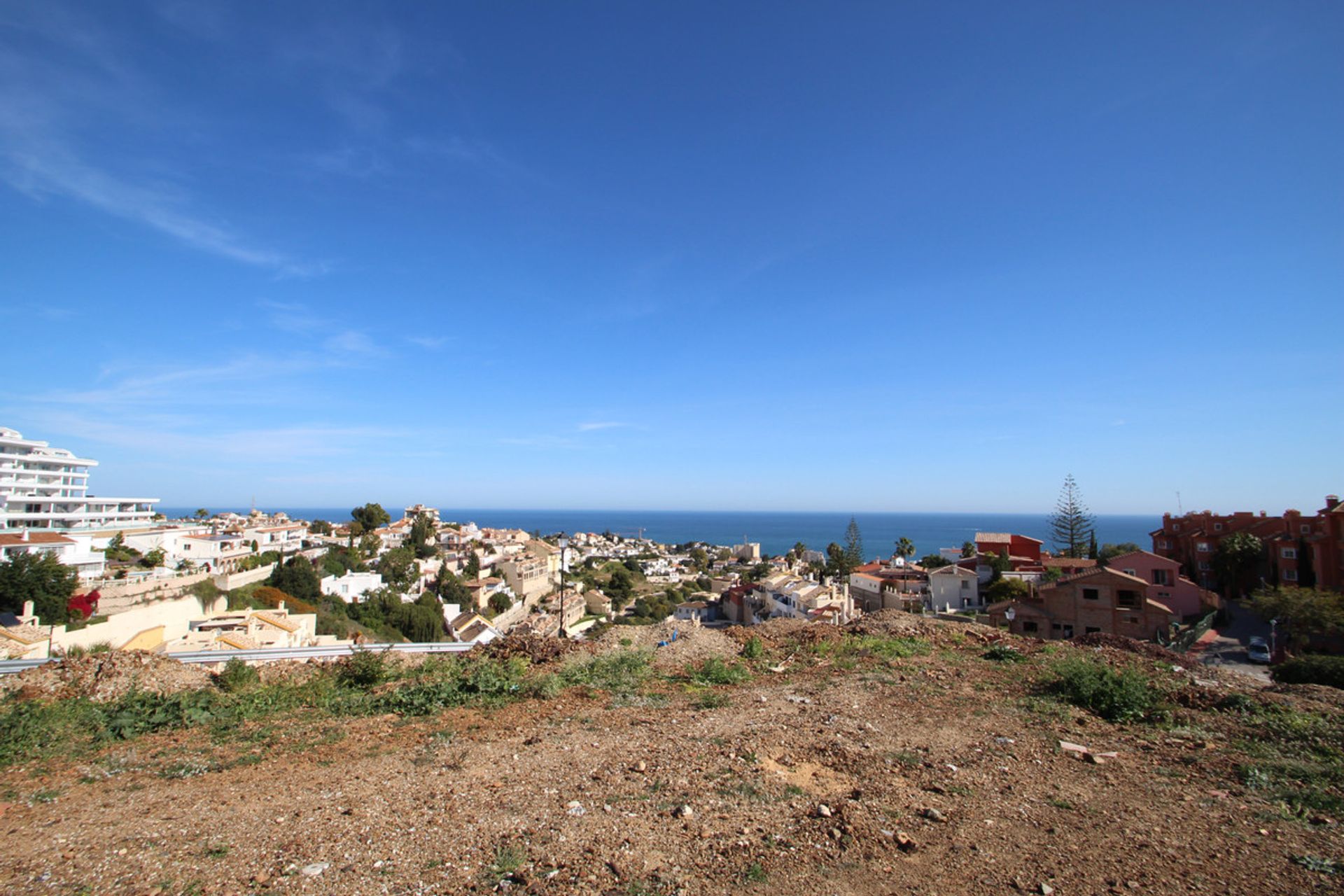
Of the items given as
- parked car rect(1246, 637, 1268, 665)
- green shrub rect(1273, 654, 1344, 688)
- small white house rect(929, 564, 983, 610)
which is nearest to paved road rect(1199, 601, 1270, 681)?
parked car rect(1246, 637, 1268, 665)

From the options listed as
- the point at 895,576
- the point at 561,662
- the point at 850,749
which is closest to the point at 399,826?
the point at 850,749

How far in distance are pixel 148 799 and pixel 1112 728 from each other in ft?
27.6

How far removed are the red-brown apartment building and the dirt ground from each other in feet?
98.5

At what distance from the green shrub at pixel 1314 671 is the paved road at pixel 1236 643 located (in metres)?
2.31

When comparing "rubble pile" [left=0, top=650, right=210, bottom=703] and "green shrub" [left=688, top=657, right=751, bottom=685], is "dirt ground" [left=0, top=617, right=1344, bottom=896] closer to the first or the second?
"green shrub" [left=688, top=657, right=751, bottom=685]

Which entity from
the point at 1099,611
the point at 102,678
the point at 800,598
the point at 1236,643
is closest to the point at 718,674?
the point at 102,678

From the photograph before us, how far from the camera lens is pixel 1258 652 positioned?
19.3 metres

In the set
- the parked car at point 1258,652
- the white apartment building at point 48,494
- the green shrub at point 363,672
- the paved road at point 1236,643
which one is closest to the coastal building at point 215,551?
the white apartment building at point 48,494

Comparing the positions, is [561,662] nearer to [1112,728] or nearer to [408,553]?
[1112,728]

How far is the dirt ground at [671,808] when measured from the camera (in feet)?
10.8

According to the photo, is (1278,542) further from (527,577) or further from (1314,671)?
(527,577)

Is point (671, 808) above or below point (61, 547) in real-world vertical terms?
above

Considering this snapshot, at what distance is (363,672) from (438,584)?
42.2 metres

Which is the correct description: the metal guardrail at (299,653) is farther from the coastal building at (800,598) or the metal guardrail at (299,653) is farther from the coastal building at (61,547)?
the coastal building at (61,547)
